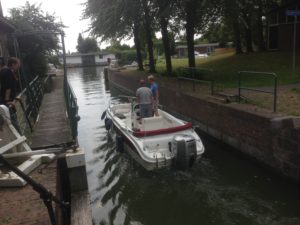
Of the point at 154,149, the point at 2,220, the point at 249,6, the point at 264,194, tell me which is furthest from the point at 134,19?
the point at 2,220

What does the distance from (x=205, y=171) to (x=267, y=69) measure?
1137 centimetres

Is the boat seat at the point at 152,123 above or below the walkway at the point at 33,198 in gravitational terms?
below

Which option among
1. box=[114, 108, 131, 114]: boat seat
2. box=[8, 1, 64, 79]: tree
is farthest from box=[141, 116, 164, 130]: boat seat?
box=[8, 1, 64, 79]: tree

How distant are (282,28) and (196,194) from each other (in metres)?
19.2

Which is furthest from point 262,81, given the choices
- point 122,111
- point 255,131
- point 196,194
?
point 196,194

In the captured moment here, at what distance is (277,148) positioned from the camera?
8086 mm

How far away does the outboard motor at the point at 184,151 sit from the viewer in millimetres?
8023

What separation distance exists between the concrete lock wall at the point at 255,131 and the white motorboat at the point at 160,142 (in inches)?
57.0

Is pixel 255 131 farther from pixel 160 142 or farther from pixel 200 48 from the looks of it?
pixel 200 48

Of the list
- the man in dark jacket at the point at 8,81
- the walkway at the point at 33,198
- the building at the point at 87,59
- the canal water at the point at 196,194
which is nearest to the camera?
the walkway at the point at 33,198

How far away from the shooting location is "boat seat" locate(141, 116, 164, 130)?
34.3 ft

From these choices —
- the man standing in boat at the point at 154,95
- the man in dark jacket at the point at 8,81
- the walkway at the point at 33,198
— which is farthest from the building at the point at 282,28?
the man in dark jacket at the point at 8,81

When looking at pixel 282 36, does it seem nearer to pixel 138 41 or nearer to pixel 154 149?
pixel 138 41

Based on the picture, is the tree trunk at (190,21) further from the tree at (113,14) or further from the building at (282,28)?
the building at (282,28)
